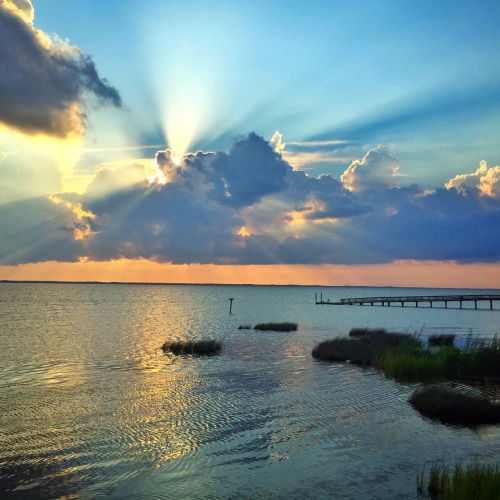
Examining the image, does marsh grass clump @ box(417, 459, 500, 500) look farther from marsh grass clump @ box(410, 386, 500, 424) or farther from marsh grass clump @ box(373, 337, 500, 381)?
marsh grass clump @ box(373, 337, 500, 381)

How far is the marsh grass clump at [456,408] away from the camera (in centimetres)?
2125

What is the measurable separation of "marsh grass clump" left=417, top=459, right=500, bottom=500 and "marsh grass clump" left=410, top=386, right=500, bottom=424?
7.61 metres

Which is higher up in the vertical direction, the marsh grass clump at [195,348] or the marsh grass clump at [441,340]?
the marsh grass clump at [441,340]

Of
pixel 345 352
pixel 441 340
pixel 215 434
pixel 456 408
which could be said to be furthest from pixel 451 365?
pixel 441 340

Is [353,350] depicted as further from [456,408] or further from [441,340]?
[456,408]

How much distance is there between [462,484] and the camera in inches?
483

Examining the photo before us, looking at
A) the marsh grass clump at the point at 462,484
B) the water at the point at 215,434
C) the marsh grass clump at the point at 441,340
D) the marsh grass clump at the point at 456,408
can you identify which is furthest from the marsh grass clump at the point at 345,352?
the marsh grass clump at the point at 462,484

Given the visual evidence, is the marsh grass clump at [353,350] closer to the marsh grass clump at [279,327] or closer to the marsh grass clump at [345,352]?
the marsh grass clump at [345,352]

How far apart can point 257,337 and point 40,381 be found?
3339 cm

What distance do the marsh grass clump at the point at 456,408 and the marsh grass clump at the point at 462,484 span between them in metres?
7.61

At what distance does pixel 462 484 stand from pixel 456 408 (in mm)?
10469

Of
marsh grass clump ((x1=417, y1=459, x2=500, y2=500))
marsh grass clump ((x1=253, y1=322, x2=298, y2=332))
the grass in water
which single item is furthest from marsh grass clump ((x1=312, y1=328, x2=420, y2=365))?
marsh grass clump ((x1=417, y1=459, x2=500, y2=500))

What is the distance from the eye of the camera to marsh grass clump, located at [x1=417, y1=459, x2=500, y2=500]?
11781mm

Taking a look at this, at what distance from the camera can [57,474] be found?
14867mm
